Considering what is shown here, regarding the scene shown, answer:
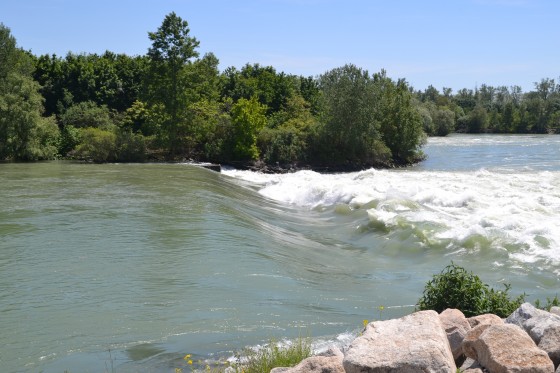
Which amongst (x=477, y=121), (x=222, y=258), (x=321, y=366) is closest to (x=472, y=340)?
(x=321, y=366)

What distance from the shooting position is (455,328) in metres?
6.86

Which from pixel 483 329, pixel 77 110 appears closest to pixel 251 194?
pixel 483 329

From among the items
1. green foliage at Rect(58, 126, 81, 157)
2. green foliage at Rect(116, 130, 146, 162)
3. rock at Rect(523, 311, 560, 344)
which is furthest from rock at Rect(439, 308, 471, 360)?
green foliage at Rect(58, 126, 81, 157)

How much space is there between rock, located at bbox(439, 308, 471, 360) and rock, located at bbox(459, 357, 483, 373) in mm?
256

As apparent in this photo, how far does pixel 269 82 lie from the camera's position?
2566 inches

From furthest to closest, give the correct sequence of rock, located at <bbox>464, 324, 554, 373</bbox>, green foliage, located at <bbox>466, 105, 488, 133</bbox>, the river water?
1. green foliage, located at <bbox>466, 105, 488, 133</bbox>
2. the river water
3. rock, located at <bbox>464, 324, 554, 373</bbox>

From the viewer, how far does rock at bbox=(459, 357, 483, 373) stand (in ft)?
18.9

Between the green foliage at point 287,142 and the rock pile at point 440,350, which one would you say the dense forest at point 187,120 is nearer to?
the green foliage at point 287,142

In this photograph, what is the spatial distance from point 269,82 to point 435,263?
5114 centimetres

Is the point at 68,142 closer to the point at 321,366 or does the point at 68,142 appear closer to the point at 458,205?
the point at 458,205

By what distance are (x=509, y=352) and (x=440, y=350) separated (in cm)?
76

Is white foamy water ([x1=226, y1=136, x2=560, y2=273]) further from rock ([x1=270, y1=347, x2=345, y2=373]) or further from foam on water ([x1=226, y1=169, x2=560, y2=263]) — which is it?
rock ([x1=270, y1=347, x2=345, y2=373])

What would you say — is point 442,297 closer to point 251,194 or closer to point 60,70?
point 251,194

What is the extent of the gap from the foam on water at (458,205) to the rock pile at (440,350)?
9.90 meters
